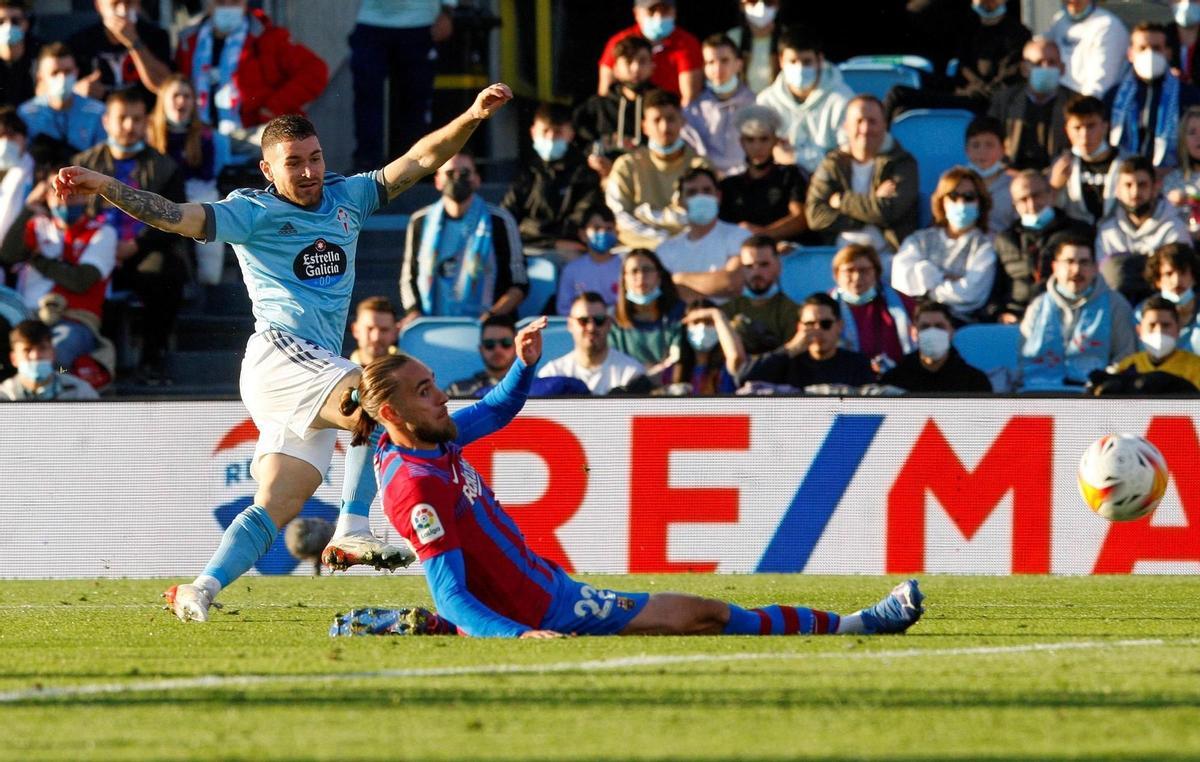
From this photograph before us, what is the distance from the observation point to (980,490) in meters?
11.0

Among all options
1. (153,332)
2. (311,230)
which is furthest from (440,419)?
(153,332)

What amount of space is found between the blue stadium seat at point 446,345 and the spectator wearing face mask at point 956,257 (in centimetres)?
293

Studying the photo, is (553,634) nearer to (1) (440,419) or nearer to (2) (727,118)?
(1) (440,419)

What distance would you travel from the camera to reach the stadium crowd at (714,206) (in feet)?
40.4

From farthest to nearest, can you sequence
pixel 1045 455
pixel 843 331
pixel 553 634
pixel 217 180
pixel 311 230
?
pixel 217 180
pixel 843 331
pixel 1045 455
pixel 311 230
pixel 553 634

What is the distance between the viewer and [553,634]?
615cm

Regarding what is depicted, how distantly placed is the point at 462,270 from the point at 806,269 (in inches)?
96.0

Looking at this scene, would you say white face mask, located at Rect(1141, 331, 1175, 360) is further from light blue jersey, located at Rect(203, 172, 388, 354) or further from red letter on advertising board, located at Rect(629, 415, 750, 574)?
light blue jersey, located at Rect(203, 172, 388, 354)

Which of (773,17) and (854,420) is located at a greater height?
(773,17)

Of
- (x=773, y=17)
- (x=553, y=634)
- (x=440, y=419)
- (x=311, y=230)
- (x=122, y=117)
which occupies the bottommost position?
(x=553, y=634)

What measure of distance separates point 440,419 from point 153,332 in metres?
7.97

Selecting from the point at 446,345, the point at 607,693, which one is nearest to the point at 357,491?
the point at 607,693

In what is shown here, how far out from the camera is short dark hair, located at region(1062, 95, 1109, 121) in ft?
43.9

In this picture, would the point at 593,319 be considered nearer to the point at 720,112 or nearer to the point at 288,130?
the point at 720,112
